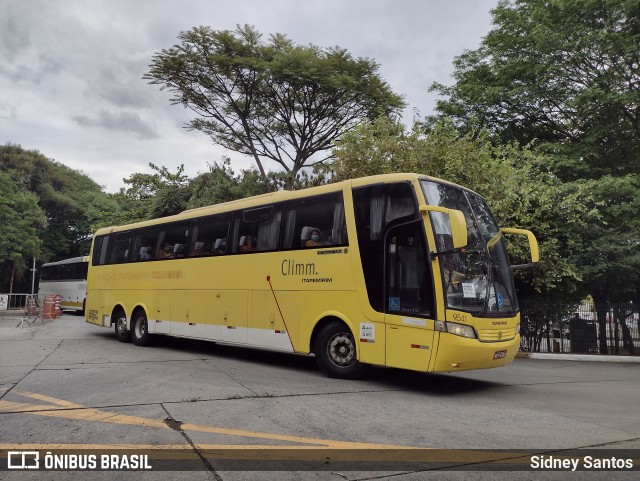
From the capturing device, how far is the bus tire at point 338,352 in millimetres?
8656

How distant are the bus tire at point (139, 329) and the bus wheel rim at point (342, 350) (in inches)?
272

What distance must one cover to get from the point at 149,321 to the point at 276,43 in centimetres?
1658

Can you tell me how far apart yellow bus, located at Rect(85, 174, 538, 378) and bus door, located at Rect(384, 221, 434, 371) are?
2 centimetres

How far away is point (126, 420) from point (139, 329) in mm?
9041

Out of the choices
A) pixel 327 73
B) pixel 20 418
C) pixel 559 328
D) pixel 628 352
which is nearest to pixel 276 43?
pixel 327 73

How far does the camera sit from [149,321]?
13711 mm

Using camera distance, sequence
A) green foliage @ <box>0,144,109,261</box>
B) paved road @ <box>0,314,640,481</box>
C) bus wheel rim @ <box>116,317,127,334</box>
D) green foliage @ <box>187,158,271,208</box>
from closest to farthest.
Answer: paved road @ <box>0,314,640,481</box> → bus wheel rim @ <box>116,317,127,334</box> → green foliage @ <box>187,158,271,208</box> → green foliage @ <box>0,144,109,261</box>

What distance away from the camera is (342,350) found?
888cm

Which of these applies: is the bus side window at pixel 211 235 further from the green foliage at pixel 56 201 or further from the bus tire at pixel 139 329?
the green foliage at pixel 56 201

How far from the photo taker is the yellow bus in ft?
25.0

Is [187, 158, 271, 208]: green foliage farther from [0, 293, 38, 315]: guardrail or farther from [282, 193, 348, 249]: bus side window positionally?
[282, 193, 348, 249]: bus side window

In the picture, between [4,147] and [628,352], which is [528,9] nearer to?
[628,352]

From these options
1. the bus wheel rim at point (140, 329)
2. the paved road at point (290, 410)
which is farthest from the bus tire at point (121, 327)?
the paved road at point (290, 410)

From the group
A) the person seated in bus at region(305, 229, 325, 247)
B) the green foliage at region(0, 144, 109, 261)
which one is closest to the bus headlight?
the person seated in bus at region(305, 229, 325, 247)
